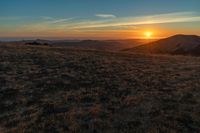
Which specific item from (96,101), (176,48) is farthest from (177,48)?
(96,101)

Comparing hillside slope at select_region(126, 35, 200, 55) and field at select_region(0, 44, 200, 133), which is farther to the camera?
hillside slope at select_region(126, 35, 200, 55)

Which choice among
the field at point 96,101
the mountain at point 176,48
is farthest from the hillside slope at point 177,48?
the field at point 96,101

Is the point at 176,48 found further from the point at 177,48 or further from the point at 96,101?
the point at 96,101

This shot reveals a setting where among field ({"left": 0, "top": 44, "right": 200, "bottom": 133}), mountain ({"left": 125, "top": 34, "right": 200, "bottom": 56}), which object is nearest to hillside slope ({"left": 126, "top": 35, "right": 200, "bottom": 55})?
mountain ({"left": 125, "top": 34, "right": 200, "bottom": 56})

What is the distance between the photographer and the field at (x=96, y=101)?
8.22 meters

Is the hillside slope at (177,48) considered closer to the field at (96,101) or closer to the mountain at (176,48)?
the mountain at (176,48)

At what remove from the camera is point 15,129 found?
25.8ft

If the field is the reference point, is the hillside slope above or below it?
below

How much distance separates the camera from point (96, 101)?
10766 millimetres

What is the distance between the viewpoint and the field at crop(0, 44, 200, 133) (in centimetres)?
822

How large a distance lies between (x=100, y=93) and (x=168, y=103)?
10.9 ft

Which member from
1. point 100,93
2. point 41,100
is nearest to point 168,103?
point 100,93

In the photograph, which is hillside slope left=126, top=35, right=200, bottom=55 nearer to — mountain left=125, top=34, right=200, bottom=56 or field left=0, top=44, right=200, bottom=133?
mountain left=125, top=34, right=200, bottom=56

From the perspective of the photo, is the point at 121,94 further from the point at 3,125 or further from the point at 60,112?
the point at 3,125
